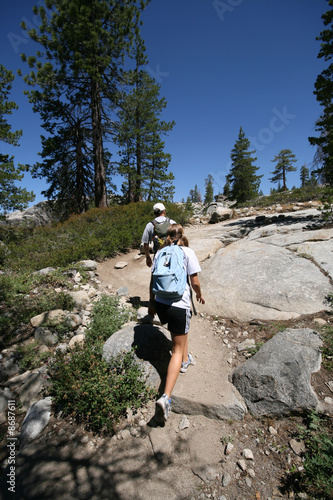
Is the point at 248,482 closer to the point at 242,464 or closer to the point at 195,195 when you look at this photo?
the point at 242,464

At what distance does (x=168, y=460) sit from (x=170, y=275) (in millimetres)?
1947

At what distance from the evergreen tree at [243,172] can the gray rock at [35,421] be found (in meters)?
27.0

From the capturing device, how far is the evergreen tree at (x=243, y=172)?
25.1 m

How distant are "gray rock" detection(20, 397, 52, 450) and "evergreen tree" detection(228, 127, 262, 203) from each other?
26994 mm

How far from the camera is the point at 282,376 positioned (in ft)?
8.34

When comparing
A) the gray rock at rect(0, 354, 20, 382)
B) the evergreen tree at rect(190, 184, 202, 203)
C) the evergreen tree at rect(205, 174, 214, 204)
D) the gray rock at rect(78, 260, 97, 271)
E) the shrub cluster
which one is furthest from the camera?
the evergreen tree at rect(190, 184, 202, 203)

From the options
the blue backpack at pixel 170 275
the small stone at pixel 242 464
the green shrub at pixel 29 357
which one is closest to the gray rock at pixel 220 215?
the blue backpack at pixel 170 275

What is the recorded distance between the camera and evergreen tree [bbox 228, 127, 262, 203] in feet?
82.5

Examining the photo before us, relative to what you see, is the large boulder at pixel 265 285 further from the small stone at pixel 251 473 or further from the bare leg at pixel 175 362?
the small stone at pixel 251 473

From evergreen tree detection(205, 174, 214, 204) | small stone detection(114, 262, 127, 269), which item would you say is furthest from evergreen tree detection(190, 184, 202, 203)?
small stone detection(114, 262, 127, 269)

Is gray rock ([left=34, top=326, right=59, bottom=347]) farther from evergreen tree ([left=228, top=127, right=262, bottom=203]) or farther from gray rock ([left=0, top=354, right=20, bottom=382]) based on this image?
evergreen tree ([left=228, top=127, right=262, bottom=203])

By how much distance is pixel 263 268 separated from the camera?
4.96 m

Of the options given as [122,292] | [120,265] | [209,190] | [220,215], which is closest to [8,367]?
[122,292]

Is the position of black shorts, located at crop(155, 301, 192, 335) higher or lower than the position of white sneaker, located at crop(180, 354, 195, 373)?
higher
